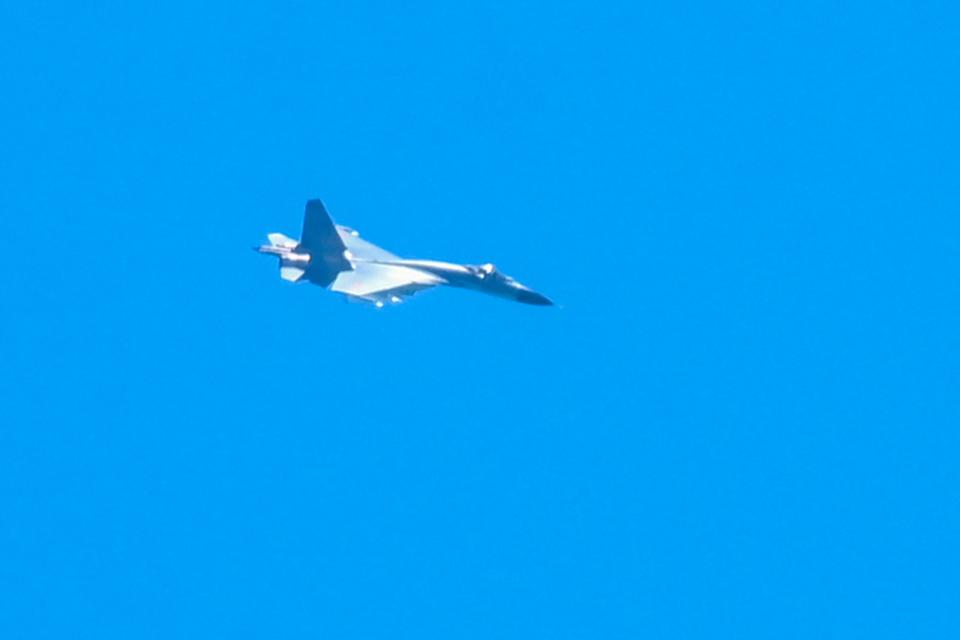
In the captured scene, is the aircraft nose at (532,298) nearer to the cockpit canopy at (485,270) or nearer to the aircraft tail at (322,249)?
the cockpit canopy at (485,270)

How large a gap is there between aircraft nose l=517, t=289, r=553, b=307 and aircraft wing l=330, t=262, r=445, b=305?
398 cm

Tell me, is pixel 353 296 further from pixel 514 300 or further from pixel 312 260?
pixel 514 300

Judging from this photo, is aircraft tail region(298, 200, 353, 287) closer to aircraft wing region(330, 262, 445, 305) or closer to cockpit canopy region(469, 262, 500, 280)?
aircraft wing region(330, 262, 445, 305)

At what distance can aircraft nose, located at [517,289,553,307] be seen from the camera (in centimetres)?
6275

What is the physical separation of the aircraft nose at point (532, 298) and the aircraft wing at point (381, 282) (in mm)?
3981

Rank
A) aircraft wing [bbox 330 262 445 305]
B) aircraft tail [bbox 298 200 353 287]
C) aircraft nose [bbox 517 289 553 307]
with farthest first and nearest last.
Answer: aircraft nose [bbox 517 289 553 307], aircraft tail [bbox 298 200 353 287], aircraft wing [bbox 330 262 445 305]

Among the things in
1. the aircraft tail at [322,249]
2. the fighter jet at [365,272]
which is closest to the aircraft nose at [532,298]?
the fighter jet at [365,272]

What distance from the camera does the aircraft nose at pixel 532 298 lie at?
206 feet

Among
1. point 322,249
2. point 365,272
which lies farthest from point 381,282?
point 322,249

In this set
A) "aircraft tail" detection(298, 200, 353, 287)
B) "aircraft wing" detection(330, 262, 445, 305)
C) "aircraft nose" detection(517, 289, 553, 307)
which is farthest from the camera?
"aircraft nose" detection(517, 289, 553, 307)

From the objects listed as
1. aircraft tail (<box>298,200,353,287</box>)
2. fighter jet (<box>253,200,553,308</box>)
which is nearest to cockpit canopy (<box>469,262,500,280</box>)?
fighter jet (<box>253,200,553,308</box>)

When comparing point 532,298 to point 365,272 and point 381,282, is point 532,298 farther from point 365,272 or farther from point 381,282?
point 365,272

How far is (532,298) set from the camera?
206 ft

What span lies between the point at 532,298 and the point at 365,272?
27.5 feet
